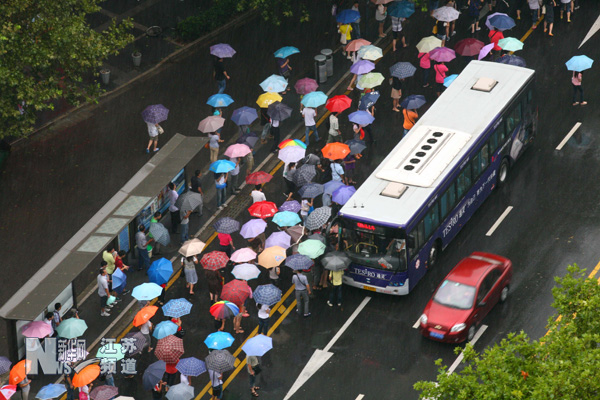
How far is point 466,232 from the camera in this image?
3712 cm

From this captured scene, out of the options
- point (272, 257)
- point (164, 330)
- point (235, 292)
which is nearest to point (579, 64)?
point (272, 257)

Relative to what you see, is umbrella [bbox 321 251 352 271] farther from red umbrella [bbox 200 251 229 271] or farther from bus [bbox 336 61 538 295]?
red umbrella [bbox 200 251 229 271]

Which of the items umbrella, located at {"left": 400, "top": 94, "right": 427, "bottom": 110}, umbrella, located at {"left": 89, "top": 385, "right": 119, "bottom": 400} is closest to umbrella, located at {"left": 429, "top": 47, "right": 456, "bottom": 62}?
umbrella, located at {"left": 400, "top": 94, "right": 427, "bottom": 110}

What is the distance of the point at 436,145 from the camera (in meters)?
36.0

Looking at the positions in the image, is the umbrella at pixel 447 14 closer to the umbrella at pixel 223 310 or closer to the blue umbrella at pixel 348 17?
the blue umbrella at pixel 348 17

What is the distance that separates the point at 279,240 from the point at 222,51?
36.8ft

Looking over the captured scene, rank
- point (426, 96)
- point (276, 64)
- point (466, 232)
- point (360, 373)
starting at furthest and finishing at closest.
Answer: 1. point (276, 64)
2. point (426, 96)
3. point (466, 232)
4. point (360, 373)

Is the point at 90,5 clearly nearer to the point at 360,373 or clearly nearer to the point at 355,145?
the point at 355,145

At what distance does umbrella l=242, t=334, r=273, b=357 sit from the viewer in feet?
101

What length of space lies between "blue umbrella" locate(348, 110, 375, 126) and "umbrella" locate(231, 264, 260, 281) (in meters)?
8.00

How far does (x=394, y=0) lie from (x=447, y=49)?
3.96 meters

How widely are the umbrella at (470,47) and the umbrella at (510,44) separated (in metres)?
1.05

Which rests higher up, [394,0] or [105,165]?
[394,0]

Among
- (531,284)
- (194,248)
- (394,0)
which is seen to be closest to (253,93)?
(394,0)
